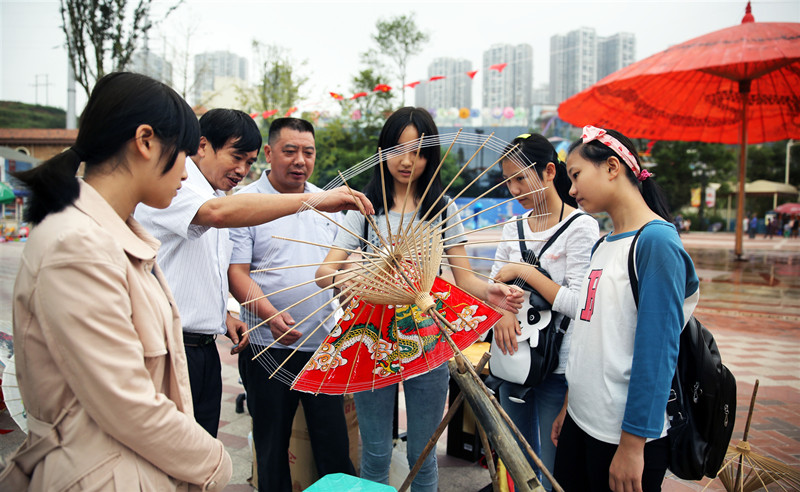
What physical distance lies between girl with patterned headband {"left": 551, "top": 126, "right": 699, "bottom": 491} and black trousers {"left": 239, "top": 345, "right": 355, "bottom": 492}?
93 centimetres

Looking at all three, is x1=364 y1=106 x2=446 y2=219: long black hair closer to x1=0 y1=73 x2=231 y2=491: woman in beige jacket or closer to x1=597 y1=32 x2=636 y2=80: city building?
x1=0 y1=73 x2=231 y2=491: woman in beige jacket

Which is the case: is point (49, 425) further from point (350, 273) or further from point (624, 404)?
point (624, 404)

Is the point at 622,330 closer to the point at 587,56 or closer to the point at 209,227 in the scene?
the point at 209,227

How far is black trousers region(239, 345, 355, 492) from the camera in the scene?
6.68 ft

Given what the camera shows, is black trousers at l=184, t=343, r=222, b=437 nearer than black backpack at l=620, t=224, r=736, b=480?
No

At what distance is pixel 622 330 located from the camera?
146 cm

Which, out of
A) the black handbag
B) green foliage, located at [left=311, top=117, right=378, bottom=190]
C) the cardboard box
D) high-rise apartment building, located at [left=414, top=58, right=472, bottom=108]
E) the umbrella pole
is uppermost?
high-rise apartment building, located at [left=414, top=58, right=472, bottom=108]

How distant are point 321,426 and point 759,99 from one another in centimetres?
862

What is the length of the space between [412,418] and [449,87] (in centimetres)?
3959

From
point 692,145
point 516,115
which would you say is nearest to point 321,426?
point 692,145

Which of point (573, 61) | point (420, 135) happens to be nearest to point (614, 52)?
point (573, 61)

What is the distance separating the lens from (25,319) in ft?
2.97

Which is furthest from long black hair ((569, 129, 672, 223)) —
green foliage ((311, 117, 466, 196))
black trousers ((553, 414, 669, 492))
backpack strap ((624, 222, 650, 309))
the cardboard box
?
green foliage ((311, 117, 466, 196))

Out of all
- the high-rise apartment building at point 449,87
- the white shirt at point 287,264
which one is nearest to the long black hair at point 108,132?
the white shirt at point 287,264
